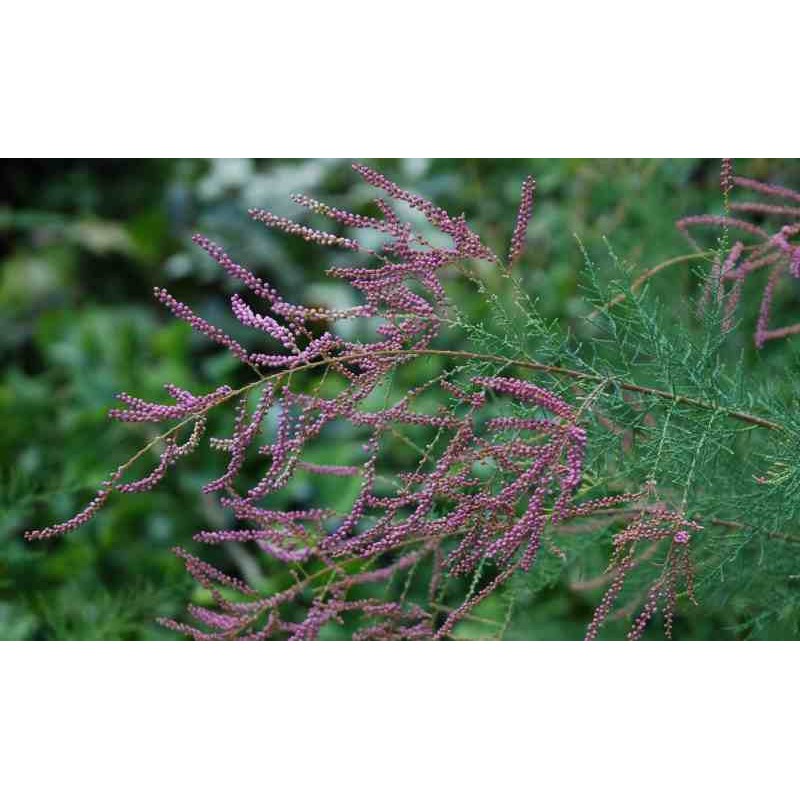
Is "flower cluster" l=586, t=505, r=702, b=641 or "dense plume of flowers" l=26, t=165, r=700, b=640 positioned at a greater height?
"dense plume of flowers" l=26, t=165, r=700, b=640

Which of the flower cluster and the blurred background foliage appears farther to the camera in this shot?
the blurred background foliage

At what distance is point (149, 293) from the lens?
3969mm

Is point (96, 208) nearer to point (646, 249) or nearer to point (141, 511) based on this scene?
point (141, 511)

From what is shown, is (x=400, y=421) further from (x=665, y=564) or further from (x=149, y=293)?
(x=149, y=293)

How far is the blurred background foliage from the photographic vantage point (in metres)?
2.18

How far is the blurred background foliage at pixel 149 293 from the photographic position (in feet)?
7.16

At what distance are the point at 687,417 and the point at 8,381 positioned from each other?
2.75m

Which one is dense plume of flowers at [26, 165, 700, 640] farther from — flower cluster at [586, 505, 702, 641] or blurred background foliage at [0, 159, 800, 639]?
blurred background foliage at [0, 159, 800, 639]

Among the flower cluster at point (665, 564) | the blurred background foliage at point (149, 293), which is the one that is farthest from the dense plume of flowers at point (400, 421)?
the blurred background foliage at point (149, 293)

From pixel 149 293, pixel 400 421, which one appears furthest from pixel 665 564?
pixel 149 293

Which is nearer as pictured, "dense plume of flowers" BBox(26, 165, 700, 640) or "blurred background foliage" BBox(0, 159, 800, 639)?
"dense plume of flowers" BBox(26, 165, 700, 640)

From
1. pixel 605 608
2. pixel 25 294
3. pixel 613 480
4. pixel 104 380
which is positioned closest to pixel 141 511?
pixel 104 380

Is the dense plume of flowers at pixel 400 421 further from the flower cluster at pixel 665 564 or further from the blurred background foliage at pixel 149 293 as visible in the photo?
the blurred background foliage at pixel 149 293

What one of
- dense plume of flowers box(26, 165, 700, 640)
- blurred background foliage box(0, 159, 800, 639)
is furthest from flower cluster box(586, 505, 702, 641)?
blurred background foliage box(0, 159, 800, 639)
